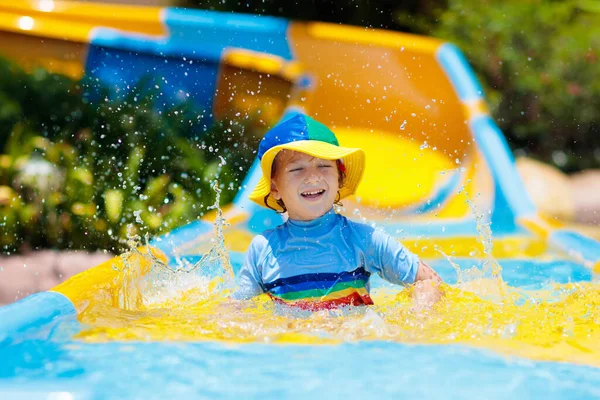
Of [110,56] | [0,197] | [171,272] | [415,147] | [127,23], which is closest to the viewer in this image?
[171,272]

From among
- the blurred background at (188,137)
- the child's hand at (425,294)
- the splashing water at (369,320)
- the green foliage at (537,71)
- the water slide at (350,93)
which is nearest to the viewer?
the splashing water at (369,320)

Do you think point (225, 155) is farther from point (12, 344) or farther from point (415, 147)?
point (12, 344)

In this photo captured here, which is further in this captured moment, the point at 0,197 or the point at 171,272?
the point at 0,197

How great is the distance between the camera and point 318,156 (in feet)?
9.66

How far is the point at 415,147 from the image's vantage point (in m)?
6.31

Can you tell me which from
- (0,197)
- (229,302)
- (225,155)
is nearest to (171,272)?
(229,302)

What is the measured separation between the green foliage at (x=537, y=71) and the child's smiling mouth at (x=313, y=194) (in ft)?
19.3

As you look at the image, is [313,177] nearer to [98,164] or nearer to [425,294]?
[425,294]

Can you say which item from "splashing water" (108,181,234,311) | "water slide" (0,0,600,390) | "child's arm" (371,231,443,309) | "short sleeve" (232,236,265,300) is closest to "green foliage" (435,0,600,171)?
"water slide" (0,0,600,390)

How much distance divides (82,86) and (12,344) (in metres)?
4.32

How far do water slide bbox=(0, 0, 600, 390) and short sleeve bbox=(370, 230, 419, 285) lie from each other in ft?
5.69

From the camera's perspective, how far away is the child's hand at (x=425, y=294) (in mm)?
2957

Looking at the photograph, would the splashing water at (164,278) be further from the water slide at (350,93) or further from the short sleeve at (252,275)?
the water slide at (350,93)

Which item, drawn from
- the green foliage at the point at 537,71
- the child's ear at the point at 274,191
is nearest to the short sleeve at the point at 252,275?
the child's ear at the point at 274,191
